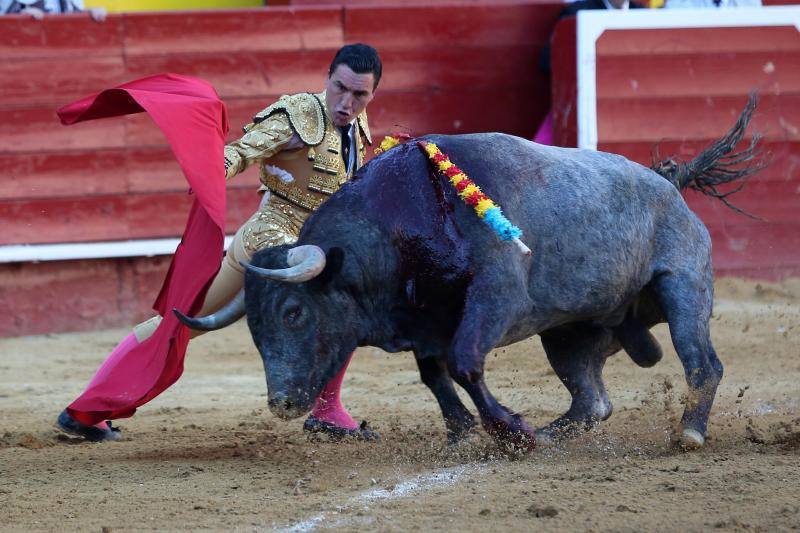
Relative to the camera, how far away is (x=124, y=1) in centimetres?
742

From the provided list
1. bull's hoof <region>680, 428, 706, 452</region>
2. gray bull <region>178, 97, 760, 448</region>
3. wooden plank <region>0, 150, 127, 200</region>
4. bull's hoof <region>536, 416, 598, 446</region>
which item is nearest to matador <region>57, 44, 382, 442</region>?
gray bull <region>178, 97, 760, 448</region>

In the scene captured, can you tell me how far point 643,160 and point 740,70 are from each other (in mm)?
737

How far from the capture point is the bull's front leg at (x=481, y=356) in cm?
346

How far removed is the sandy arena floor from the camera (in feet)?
9.81

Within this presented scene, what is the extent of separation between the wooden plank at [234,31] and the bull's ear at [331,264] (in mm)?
3379

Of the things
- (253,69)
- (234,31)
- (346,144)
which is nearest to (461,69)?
(253,69)

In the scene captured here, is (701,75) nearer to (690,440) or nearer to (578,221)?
(578,221)

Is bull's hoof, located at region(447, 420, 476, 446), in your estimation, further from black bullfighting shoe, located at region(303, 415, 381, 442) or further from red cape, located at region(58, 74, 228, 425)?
red cape, located at region(58, 74, 228, 425)

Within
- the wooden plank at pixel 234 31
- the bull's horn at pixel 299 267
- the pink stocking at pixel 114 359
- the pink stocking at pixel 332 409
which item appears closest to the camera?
the bull's horn at pixel 299 267

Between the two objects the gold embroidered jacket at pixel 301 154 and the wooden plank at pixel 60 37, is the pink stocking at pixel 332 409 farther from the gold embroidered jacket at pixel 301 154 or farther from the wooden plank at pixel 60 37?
the wooden plank at pixel 60 37

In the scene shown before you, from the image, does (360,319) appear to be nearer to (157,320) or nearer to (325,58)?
(157,320)

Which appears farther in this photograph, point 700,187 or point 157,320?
point 700,187

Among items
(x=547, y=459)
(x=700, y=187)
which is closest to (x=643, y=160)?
(x=700, y=187)

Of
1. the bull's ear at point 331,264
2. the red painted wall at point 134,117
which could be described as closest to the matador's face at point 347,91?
the bull's ear at point 331,264
